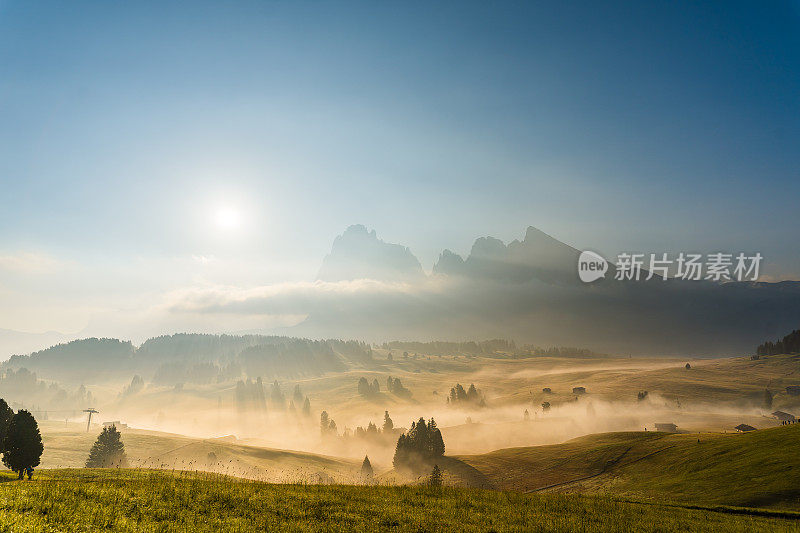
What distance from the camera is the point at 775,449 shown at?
255 ft

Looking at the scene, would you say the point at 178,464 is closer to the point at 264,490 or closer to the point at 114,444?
the point at 114,444

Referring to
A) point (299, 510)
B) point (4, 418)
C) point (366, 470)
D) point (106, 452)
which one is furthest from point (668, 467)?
point (106, 452)

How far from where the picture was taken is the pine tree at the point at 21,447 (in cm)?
5984

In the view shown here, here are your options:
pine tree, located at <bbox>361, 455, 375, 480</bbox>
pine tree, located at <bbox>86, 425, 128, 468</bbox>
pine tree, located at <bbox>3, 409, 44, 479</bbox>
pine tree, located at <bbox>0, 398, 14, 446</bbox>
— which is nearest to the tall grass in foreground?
pine tree, located at <bbox>3, 409, 44, 479</bbox>

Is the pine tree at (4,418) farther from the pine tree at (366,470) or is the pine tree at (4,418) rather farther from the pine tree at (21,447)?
the pine tree at (366,470)

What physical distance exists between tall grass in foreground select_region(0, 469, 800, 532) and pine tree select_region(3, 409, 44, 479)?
1883 inches

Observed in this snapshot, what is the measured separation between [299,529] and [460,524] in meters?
9.24

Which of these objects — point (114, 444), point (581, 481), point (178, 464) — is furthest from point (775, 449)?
point (178, 464)

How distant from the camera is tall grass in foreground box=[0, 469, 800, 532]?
63.8ft

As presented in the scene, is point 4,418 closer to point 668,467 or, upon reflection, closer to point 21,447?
point 21,447

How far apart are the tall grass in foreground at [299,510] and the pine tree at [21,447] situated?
47818mm

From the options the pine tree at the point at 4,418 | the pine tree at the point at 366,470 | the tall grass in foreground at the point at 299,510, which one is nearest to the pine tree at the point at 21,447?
the pine tree at the point at 4,418

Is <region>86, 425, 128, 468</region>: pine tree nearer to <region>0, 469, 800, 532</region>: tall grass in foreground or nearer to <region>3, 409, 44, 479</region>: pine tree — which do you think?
<region>3, 409, 44, 479</region>: pine tree

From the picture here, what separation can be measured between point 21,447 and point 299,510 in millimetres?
61884
